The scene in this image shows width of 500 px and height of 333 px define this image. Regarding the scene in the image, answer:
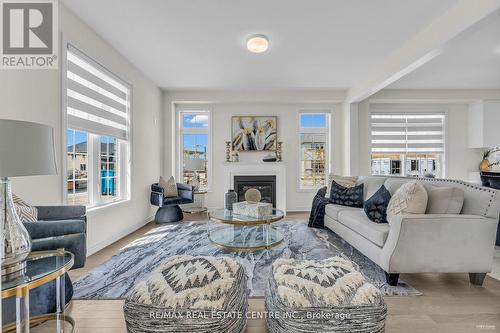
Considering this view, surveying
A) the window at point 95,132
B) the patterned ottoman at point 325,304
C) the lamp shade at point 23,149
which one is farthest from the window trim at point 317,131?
the lamp shade at point 23,149

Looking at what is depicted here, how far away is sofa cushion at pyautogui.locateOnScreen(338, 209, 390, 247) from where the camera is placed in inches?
87.7

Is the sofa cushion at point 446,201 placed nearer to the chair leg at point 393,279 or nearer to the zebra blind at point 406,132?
the chair leg at point 393,279

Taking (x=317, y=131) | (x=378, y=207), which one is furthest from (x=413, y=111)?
(x=378, y=207)

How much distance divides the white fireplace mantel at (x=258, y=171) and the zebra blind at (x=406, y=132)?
2257 mm

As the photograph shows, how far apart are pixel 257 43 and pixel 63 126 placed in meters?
2.41

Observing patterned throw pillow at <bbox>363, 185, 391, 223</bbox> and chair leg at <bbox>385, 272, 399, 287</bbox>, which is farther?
patterned throw pillow at <bbox>363, 185, 391, 223</bbox>

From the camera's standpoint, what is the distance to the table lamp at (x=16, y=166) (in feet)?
3.60

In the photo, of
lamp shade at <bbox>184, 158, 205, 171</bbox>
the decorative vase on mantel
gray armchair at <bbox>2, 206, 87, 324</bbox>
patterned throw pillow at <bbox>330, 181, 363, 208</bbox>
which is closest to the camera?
gray armchair at <bbox>2, 206, 87, 324</bbox>

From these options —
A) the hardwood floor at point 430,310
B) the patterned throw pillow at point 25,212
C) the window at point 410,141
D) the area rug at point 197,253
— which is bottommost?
the hardwood floor at point 430,310

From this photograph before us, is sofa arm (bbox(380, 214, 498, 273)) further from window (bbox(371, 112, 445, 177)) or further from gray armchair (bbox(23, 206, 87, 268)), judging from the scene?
window (bbox(371, 112, 445, 177))

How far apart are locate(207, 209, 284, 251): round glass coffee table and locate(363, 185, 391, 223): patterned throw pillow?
0.96 meters

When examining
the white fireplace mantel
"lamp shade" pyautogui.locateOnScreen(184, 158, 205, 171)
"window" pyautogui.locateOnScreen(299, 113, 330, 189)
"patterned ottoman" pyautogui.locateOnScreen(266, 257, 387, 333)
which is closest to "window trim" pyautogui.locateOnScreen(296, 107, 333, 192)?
"window" pyautogui.locateOnScreen(299, 113, 330, 189)

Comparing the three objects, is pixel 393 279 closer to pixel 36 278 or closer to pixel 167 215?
pixel 36 278

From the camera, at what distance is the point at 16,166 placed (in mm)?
1106
